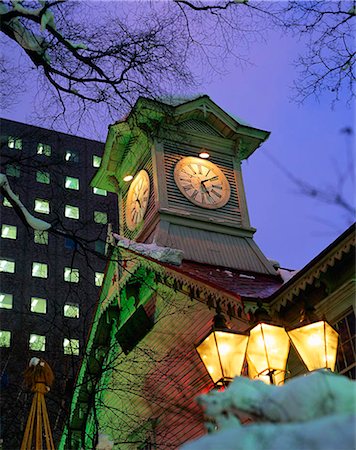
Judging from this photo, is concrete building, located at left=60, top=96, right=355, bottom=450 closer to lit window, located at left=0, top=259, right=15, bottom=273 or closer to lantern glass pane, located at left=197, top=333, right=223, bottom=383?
lantern glass pane, located at left=197, top=333, right=223, bottom=383

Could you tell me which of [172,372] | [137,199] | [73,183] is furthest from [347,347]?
[73,183]

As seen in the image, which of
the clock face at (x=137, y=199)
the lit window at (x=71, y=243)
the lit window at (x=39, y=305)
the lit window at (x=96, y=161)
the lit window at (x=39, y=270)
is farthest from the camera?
the lit window at (x=96, y=161)

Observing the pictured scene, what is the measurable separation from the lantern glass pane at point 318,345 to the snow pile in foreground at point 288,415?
3.93 metres

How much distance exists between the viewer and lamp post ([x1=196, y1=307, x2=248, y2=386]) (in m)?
6.57

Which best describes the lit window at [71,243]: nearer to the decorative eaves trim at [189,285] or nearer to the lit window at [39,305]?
the decorative eaves trim at [189,285]

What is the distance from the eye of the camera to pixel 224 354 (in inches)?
262

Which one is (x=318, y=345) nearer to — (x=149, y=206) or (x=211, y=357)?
(x=211, y=357)

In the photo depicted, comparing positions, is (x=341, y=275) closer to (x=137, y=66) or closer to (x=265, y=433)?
(x=137, y=66)

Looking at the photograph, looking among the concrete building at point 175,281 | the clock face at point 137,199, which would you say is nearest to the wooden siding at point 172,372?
the concrete building at point 175,281

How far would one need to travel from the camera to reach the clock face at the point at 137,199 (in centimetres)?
2012

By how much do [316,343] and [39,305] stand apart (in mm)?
47638

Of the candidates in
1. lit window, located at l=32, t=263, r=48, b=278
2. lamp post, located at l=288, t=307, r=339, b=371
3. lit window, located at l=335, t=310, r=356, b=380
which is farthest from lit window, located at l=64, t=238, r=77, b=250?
lit window, located at l=32, t=263, r=48, b=278

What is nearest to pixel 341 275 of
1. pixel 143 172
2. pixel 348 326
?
pixel 348 326

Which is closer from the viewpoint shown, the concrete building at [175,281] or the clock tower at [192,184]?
the concrete building at [175,281]
